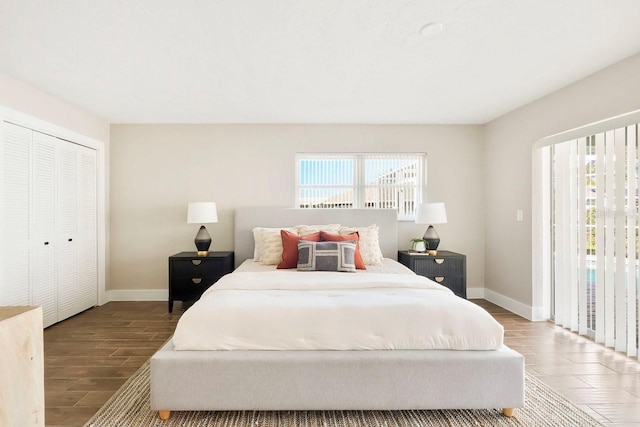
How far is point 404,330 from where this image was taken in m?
1.98

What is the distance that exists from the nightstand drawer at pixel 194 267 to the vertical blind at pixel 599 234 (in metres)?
3.62

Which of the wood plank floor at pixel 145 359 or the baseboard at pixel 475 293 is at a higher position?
the baseboard at pixel 475 293

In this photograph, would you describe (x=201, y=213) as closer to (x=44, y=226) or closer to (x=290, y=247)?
(x=290, y=247)

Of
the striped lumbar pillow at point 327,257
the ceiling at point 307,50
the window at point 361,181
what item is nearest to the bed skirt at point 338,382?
the striped lumbar pillow at point 327,257

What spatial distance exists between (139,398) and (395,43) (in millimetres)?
2836

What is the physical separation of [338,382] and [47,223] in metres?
3.32

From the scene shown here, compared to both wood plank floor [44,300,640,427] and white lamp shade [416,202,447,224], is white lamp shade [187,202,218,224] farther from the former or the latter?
white lamp shade [416,202,447,224]

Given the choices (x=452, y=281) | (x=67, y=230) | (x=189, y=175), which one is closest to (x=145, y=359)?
(x=67, y=230)

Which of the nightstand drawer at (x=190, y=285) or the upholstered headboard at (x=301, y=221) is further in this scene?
the upholstered headboard at (x=301, y=221)

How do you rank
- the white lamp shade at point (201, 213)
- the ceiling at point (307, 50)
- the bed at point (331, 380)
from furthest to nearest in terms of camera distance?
the white lamp shade at point (201, 213) → the ceiling at point (307, 50) → the bed at point (331, 380)

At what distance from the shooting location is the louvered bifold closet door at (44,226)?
3.31m

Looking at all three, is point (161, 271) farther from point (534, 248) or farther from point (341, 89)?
point (534, 248)

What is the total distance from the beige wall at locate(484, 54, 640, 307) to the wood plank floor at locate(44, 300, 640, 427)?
0.57m

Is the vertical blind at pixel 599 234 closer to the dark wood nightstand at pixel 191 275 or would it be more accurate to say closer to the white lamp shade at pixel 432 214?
the white lamp shade at pixel 432 214
